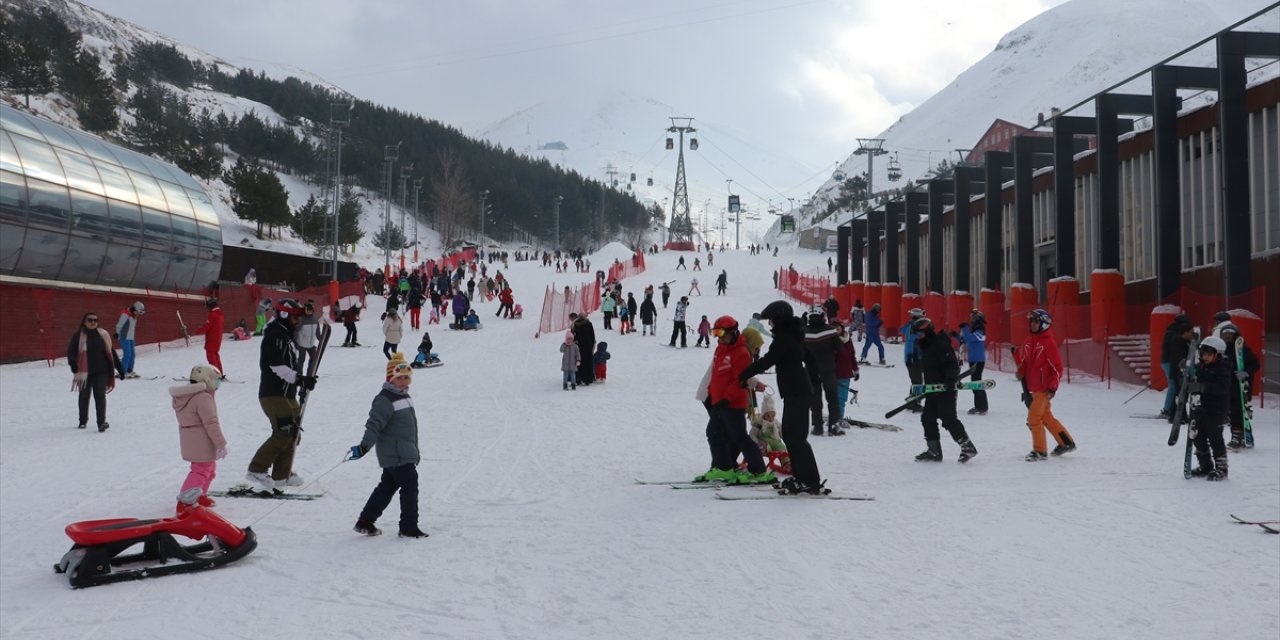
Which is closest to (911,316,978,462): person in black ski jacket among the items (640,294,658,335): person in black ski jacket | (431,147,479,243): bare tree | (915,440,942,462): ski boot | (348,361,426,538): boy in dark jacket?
(915,440,942,462): ski boot

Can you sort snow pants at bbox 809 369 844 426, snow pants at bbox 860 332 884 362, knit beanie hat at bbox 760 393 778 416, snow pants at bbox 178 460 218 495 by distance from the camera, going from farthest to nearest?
snow pants at bbox 860 332 884 362, snow pants at bbox 809 369 844 426, knit beanie hat at bbox 760 393 778 416, snow pants at bbox 178 460 218 495

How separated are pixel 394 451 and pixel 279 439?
1941 mm

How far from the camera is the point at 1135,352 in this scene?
60.3 ft

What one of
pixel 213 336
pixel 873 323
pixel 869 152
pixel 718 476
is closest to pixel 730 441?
pixel 718 476

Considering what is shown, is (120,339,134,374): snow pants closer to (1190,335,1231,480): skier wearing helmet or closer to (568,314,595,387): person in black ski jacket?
(568,314,595,387): person in black ski jacket

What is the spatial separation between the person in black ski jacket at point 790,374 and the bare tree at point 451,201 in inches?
4258

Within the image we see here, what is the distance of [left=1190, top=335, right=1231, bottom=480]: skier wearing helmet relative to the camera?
8.60 meters

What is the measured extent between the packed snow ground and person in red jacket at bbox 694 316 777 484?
513mm

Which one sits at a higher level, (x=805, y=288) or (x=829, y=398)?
(x=805, y=288)

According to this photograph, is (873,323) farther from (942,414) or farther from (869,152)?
(869,152)

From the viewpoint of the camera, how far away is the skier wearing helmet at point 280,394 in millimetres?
8023

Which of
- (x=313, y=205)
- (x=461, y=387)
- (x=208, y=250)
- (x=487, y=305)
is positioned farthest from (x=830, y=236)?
(x=461, y=387)

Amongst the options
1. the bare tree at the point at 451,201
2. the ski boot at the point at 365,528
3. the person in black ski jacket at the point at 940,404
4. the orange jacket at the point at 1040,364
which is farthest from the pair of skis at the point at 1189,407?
the bare tree at the point at 451,201

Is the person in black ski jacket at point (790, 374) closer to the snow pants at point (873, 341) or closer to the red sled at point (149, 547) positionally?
the red sled at point (149, 547)
